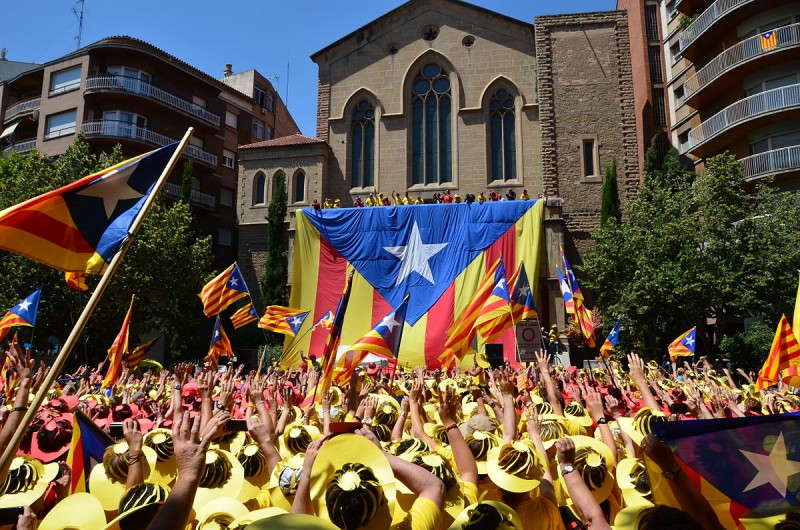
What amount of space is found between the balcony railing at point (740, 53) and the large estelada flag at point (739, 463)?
89.9 ft

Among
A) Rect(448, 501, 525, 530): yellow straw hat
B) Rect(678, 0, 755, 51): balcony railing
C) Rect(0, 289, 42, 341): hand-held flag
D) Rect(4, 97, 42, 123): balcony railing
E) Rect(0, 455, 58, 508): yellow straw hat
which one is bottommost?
Rect(0, 455, 58, 508): yellow straw hat

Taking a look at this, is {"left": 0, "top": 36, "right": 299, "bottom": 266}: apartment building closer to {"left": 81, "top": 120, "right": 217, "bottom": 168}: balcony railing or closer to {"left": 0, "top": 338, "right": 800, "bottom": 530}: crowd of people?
{"left": 81, "top": 120, "right": 217, "bottom": 168}: balcony railing

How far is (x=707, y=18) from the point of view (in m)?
27.9

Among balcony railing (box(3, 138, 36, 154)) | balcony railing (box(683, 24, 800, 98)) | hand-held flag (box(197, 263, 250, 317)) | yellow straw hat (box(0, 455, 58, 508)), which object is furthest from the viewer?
balcony railing (box(3, 138, 36, 154))

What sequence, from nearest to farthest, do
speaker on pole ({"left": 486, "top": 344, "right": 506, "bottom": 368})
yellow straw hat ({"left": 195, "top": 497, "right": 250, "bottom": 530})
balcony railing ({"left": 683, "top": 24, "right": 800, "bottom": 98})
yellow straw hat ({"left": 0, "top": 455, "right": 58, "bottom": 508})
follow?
yellow straw hat ({"left": 195, "top": 497, "right": 250, "bottom": 530})
yellow straw hat ({"left": 0, "top": 455, "right": 58, "bottom": 508})
speaker on pole ({"left": 486, "top": 344, "right": 506, "bottom": 368})
balcony railing ({"left": 683, "top": 24, "right": 800, "bottom": 98})

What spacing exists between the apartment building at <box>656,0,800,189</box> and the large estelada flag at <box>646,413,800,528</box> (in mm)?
24318

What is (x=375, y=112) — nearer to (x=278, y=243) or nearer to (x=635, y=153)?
(x=278, y=243)

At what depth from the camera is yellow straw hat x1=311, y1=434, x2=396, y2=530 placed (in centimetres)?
238

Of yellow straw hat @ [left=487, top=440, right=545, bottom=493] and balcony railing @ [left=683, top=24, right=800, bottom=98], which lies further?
balcony railing @ [left=683, top=24, right=800, bottom=98]

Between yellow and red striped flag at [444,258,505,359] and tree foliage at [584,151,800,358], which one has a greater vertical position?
tree foliage at [584,151,800,358]

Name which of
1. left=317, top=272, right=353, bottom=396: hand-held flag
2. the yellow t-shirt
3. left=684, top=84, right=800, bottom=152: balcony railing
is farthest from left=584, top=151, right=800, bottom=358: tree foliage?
the yellow t-shirt

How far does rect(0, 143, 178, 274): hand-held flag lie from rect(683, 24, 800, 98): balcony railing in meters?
27.7

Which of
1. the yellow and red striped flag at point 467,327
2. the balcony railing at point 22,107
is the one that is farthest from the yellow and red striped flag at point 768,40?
the balcony railing at point 22,107

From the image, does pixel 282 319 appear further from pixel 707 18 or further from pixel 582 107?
pixel 707 18
